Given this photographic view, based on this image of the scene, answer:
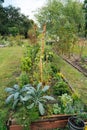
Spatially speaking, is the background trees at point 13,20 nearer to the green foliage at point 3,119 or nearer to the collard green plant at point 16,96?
the collard green plant at point 16,96

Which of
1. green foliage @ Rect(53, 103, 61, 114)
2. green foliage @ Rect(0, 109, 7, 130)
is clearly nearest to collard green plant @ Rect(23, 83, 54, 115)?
green foliage @ Rect(53, 103, 61, 114)

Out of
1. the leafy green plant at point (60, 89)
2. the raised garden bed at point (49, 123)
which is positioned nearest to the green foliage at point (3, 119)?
the raised garden bed at point (49, 123)

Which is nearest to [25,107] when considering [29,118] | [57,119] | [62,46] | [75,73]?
[29,118]

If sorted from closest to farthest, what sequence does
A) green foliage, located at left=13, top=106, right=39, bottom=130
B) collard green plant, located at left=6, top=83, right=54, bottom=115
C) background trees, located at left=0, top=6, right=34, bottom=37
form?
green foliage, located at left=13, top=106, right=39, bottom=130 < collard green plant, located at left=6, top=83, right=54, bottom=115 < background trees, located at left=0, top=6, right=34, bottom=37

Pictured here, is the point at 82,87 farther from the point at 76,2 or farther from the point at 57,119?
the point at 76,2

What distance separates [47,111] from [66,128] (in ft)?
1.86

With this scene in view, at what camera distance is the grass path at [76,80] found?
19.9 ft

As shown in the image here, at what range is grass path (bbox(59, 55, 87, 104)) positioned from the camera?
6.07m

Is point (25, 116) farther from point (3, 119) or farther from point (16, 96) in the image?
point (16, 96)

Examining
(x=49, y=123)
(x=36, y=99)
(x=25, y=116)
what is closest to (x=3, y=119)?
(x=25, y=116)

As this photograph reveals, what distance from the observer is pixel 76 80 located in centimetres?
738

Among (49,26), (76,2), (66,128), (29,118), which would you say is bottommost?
(66,128)

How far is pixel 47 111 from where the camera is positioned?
4.40m

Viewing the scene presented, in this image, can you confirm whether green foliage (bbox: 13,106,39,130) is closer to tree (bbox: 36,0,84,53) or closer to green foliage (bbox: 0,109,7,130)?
green foliage (bbox: 0,109,7,130)
